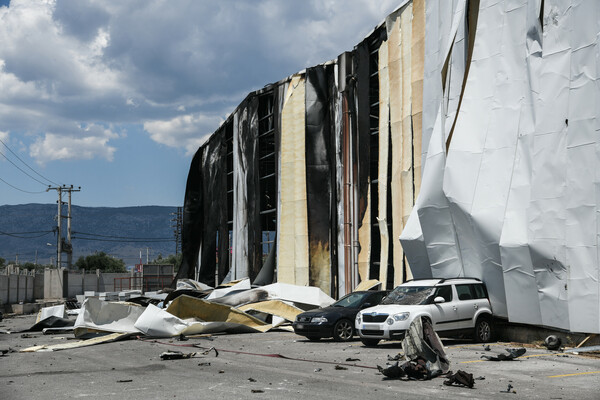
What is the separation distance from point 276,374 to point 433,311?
587cm

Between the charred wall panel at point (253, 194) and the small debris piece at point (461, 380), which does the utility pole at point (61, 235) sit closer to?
the charred wall panel at point (253, 194)

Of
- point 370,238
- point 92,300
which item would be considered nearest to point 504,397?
point 92,300

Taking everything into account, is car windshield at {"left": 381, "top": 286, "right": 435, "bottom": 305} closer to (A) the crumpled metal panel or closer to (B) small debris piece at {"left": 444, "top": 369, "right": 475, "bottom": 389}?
(A) the crumpled metal panel

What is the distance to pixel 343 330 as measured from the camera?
18.5 m

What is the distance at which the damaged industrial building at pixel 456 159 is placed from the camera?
15.1 meters

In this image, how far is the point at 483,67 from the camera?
19.4m

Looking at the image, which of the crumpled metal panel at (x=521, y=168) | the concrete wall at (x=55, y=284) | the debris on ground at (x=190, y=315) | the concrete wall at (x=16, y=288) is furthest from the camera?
the concrete wall at (x=55, y=284)

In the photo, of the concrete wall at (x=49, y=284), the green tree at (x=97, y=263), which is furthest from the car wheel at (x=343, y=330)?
the green tree at (x=97, y=263)

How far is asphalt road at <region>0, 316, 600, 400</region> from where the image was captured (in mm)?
9289

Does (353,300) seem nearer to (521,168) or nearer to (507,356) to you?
(521,168)

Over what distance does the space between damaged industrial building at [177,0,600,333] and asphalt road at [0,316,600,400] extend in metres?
2.55

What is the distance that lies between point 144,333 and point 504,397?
44.3ft

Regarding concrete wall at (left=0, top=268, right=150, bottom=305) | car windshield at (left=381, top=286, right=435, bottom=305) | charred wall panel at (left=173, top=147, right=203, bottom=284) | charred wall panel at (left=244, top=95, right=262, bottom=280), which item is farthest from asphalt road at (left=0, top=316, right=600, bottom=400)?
concrete wall at (left=0, top=268, right=150, bottom=305)

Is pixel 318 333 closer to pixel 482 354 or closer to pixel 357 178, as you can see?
pixel 482 354
